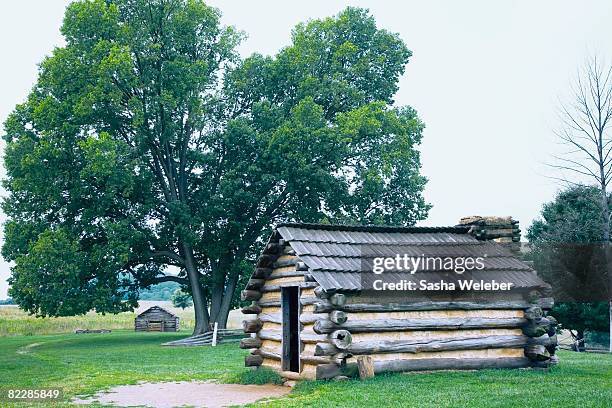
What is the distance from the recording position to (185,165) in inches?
1569

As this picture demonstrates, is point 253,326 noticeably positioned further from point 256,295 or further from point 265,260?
point 265,260

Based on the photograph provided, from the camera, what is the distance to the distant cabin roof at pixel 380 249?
1536cm

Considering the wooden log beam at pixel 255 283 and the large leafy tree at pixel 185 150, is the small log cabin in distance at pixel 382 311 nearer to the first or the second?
the wooden log beam at pixel 255 283

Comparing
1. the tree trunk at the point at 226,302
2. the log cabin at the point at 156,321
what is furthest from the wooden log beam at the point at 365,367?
the log cabin at the point at 156,321

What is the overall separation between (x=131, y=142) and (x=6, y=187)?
286 inches

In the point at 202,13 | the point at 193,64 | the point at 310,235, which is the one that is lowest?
the point at 310,235

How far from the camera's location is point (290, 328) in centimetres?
1722

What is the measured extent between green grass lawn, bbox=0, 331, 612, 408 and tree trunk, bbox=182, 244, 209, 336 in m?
11.5

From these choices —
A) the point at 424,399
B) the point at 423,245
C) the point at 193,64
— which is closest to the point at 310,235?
the point at 423,245

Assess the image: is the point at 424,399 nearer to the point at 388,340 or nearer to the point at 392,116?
the point at 388,340

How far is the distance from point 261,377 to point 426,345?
404 cm

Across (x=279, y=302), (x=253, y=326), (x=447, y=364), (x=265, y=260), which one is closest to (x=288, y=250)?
(x=265, y=260)

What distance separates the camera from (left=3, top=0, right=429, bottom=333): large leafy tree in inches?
1405

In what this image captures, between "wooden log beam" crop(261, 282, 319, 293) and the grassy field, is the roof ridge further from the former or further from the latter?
the grassy field
